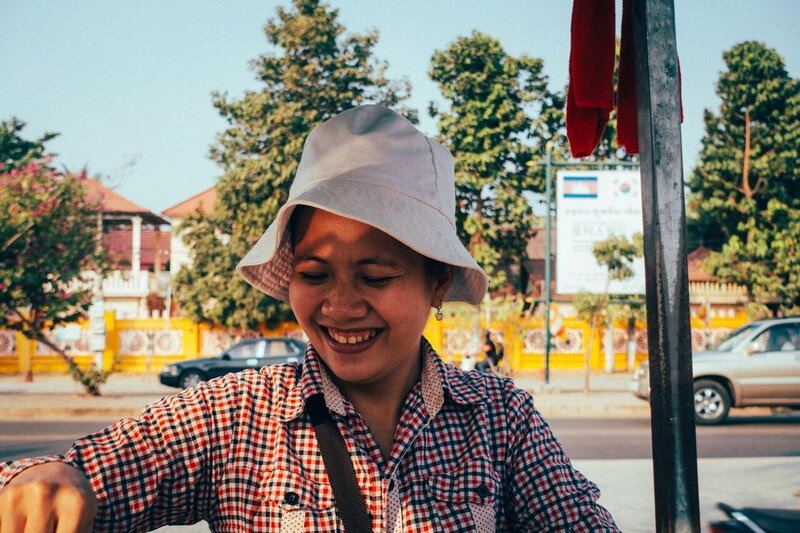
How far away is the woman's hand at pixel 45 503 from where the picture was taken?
980 mm

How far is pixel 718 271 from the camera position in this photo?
2550 cm

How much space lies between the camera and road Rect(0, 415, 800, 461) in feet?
29.8

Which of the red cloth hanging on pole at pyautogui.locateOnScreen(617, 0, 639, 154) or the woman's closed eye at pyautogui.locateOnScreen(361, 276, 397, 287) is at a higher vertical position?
the red cloth hanging on pole at pyautogui.locateOnScreen(617, 0, 639, 154)

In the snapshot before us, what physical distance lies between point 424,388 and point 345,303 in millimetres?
244

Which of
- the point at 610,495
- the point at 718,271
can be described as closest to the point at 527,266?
the point at 718,271

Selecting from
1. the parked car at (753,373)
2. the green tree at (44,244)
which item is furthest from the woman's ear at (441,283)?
the green tree at (44,244)

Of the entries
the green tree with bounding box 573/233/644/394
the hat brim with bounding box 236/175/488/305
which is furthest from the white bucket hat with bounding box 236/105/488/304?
the green tree with bounding box 573/233/644/394

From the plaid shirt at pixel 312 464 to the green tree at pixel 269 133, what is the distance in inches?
809

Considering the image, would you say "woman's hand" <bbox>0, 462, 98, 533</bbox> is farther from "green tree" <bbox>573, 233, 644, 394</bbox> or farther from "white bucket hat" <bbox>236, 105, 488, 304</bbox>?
"green tree" <bbox>573, 233, 644, 394</bbox>

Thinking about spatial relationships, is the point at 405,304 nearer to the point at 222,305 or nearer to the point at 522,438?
the point at 522,438

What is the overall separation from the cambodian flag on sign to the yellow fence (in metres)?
7.38

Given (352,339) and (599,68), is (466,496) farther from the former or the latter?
(599,68)

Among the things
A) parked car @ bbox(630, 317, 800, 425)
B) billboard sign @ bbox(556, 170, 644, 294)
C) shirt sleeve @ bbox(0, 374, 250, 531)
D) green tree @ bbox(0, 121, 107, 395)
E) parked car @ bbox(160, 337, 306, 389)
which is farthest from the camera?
billboard sign @ bbox(556, 170, 644, 294)

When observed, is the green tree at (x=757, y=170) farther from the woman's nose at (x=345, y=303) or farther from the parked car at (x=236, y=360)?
the woman's nose at (x=345, y=303)
